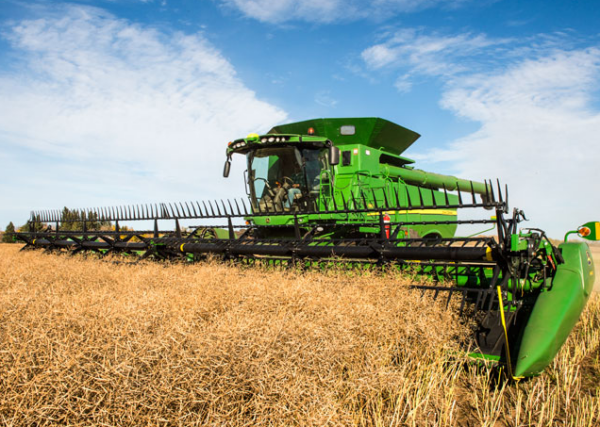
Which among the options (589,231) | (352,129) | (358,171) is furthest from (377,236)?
(589,231)

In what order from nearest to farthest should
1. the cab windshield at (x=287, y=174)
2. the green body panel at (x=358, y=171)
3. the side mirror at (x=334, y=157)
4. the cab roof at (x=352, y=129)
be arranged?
the side mirror at (x=334, y=157) → the green body panel at (x=358, y=171) → the cab windshield at (x=287, y=174) → the cab roof at (x=352, y=129)

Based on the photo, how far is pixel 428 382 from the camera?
224 cm

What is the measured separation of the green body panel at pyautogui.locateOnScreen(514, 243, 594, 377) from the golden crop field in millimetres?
160

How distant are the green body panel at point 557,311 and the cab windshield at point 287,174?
10.5 ft

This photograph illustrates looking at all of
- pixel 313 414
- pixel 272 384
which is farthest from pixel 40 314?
pixel 313 414

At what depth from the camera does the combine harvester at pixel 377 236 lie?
2859 mm

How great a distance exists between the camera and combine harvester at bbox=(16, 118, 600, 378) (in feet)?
9.38

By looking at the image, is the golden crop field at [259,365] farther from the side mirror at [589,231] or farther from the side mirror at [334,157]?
the side mirror at [334,157]

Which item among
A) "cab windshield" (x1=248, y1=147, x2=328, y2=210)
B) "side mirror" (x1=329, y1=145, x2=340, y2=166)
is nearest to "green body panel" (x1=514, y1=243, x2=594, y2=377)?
"side mirror" (x1=329, y1=145, x2=340, y2=166)

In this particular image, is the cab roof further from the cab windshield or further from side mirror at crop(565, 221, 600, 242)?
side mirror at crop(565, 221, 600, 242)

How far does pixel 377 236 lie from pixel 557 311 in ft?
10.4

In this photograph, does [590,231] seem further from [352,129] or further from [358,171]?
[352,129]

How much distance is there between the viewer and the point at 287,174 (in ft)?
19.7

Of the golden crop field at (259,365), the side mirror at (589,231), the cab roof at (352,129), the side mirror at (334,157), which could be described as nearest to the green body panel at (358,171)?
the cab roof at (352,129)
